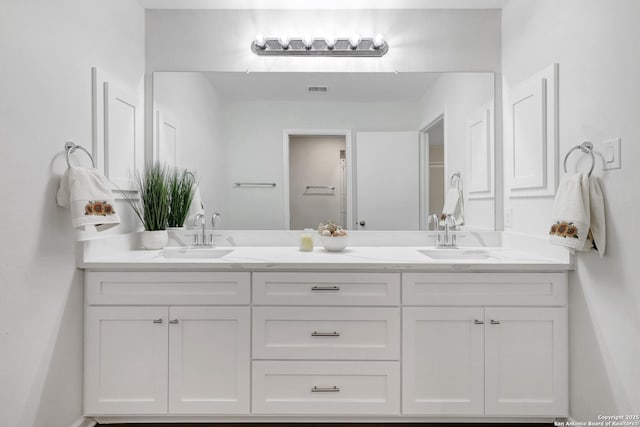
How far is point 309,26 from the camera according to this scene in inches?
93.4

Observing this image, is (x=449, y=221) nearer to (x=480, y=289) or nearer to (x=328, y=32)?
(x=480, y=289)

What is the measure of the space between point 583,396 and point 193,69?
2654 millimetres

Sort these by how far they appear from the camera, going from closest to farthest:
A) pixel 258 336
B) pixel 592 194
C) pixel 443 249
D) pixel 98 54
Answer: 1. pixel 592 194
2. pixel 258 336
3. pixel 98 54
4. pixel 443 249

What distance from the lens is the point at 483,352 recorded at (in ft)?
5.74

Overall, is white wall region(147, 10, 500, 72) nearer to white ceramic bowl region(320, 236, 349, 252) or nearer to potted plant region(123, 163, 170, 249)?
potted plant region(123, 163, 170, 249)

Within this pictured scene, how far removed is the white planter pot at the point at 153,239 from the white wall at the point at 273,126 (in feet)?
1.40

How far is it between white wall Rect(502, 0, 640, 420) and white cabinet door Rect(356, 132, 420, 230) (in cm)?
75

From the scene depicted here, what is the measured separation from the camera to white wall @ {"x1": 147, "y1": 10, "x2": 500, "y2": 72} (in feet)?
7.78

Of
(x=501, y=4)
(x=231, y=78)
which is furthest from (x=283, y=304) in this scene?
(x=501, y=4)

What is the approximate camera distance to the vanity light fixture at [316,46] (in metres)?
2.32

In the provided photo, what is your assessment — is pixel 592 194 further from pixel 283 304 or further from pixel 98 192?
pixel 98 192

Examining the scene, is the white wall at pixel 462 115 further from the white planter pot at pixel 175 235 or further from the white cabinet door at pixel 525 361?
the white planter pot at pixel 175 235

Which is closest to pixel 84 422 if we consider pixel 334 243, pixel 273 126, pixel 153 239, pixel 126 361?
pixel 126 361

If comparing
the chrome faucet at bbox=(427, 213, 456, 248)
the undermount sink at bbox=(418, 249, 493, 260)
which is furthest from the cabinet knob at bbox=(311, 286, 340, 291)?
the chrome faucet at bbox=(427, 213, 456, 248)
